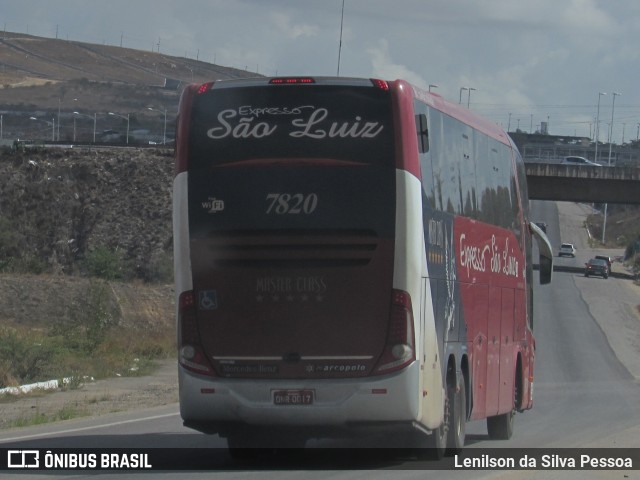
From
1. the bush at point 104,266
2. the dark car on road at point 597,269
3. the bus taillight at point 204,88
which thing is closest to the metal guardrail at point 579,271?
the dark car on road at point 597,269

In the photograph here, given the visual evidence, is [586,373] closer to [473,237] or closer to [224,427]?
[473,237]

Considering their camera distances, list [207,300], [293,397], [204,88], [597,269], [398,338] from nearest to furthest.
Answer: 1. [398,338]
2. [293,397]
3. [207,300]
4. [204,88]
5. [597,269]

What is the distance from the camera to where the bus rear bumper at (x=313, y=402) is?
12438 mm

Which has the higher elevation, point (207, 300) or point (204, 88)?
point (204, 88)

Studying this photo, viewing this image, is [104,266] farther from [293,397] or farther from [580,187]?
[293,397]

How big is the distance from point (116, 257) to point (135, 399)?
43994mm

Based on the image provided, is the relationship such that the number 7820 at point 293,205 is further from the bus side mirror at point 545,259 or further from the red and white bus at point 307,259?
the bus side mirror at point 545,259

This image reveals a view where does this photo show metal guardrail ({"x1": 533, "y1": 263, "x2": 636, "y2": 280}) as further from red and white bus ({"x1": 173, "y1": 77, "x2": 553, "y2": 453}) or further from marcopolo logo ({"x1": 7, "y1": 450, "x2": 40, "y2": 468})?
red and white bus ({"x1": 173, "y1": 77, "x2": 553, "y2": 453})

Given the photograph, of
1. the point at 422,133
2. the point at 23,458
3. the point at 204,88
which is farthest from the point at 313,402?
the point at 204,88

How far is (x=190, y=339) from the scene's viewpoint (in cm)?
1286

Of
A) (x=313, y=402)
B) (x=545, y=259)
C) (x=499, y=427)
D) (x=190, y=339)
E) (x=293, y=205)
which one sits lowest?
(x=499, y=427)

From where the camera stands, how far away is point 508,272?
17969 mm

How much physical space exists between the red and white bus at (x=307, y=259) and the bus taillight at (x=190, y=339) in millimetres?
14

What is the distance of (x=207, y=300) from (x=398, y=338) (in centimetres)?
207
